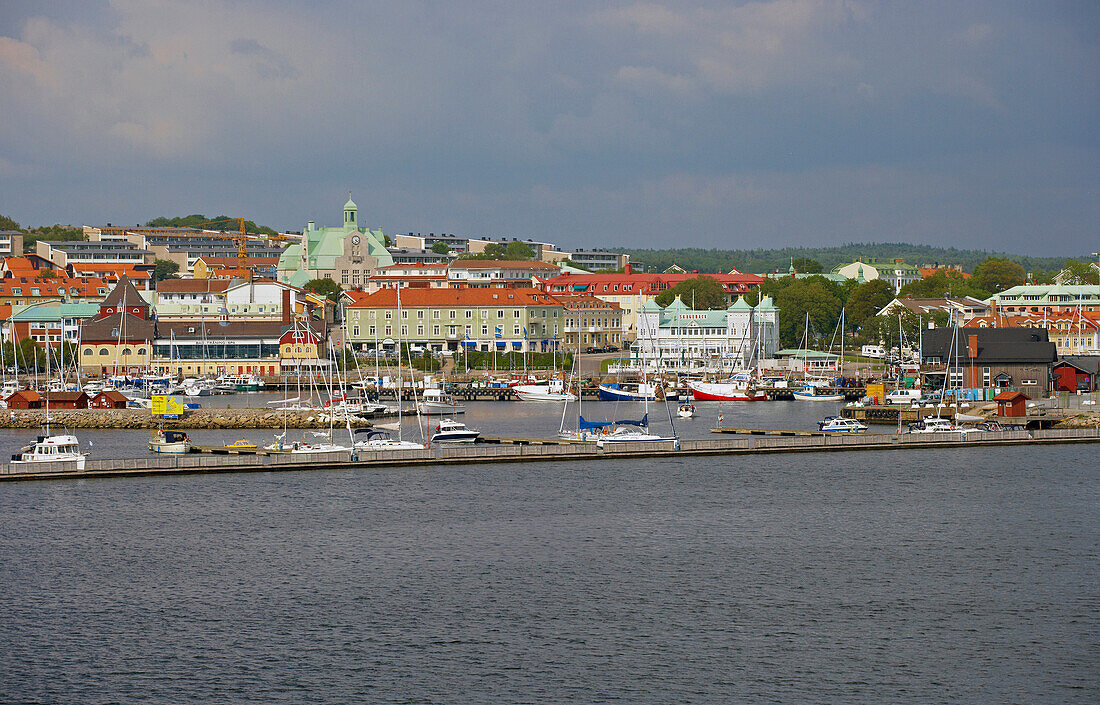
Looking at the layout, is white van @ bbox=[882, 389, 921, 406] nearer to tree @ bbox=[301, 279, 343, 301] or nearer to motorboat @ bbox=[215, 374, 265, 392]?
Answer: motorboat @ bbox=[215, 374, 265, 392]

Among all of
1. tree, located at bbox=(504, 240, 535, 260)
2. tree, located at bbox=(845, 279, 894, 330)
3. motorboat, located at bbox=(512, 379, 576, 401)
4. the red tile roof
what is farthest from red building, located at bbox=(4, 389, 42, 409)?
tree, located at bbox=(504, 240, 535, 260)

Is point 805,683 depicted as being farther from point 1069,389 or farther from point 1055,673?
point 1069,389

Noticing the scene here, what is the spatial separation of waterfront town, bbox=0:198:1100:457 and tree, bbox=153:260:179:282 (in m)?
4.85

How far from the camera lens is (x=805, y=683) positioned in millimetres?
18922

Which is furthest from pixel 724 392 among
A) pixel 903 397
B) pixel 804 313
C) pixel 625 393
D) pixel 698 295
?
pixel 698 295

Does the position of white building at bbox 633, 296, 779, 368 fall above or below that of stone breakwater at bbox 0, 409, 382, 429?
above

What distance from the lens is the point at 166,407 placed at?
1984 inches

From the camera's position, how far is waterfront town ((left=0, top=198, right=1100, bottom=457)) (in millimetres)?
56406

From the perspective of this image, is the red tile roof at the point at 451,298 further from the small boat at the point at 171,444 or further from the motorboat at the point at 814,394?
the small boat at the point at 171,444

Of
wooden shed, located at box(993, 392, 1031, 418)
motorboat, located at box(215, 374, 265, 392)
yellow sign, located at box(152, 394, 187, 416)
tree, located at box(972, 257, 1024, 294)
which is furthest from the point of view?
tree, located at box(972, 257, 1024, 294)

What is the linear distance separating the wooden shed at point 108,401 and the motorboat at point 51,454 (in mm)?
17481

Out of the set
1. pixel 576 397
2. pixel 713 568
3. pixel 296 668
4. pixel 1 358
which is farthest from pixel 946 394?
pixel 1 358

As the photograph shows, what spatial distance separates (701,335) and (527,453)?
126 ft

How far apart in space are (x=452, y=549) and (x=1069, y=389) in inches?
1564
